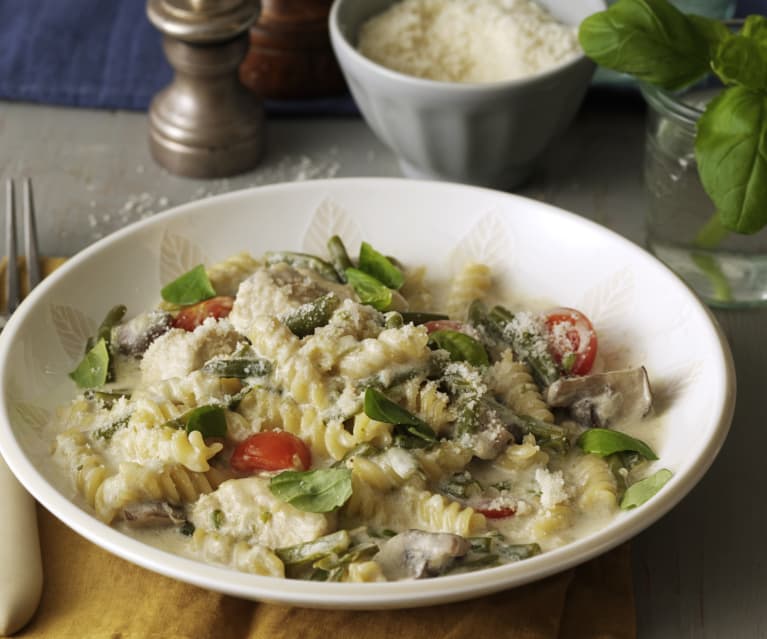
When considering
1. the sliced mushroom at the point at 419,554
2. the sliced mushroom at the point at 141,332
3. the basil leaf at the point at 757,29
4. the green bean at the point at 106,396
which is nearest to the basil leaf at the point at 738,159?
the basil leaf at the point at 757,29

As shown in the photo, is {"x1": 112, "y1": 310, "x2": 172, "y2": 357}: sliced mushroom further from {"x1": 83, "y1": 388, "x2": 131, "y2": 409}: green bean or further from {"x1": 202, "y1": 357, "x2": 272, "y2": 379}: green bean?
{"x1": 202, "y1": 357, "x2": 272, "y2": 379}: green bean

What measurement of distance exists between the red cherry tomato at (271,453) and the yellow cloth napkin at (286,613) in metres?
0.34

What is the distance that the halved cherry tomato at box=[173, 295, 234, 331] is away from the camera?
3.55m

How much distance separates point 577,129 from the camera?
5.44 meters

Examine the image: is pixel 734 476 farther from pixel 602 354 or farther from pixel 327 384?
pixel 327 384

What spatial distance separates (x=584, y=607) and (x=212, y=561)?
0.95 m

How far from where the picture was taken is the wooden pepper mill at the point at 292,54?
5258 millimetres

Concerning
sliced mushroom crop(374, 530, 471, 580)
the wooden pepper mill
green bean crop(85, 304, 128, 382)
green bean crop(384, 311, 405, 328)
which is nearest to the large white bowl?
green bean crop(85, 304, 128, 382)

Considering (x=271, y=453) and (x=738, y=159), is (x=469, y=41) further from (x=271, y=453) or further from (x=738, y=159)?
(x=271, y=453)

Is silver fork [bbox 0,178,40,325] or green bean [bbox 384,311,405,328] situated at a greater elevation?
green bean [bbox 384,311,405,328]

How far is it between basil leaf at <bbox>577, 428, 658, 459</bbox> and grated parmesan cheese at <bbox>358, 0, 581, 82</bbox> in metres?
1.97

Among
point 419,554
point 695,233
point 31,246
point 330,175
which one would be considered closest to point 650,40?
point 695,233

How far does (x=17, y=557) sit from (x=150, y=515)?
1.14ft

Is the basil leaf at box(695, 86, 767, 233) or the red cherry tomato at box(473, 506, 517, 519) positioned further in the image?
the basil leaf at box(695, 86, 767, 233)
